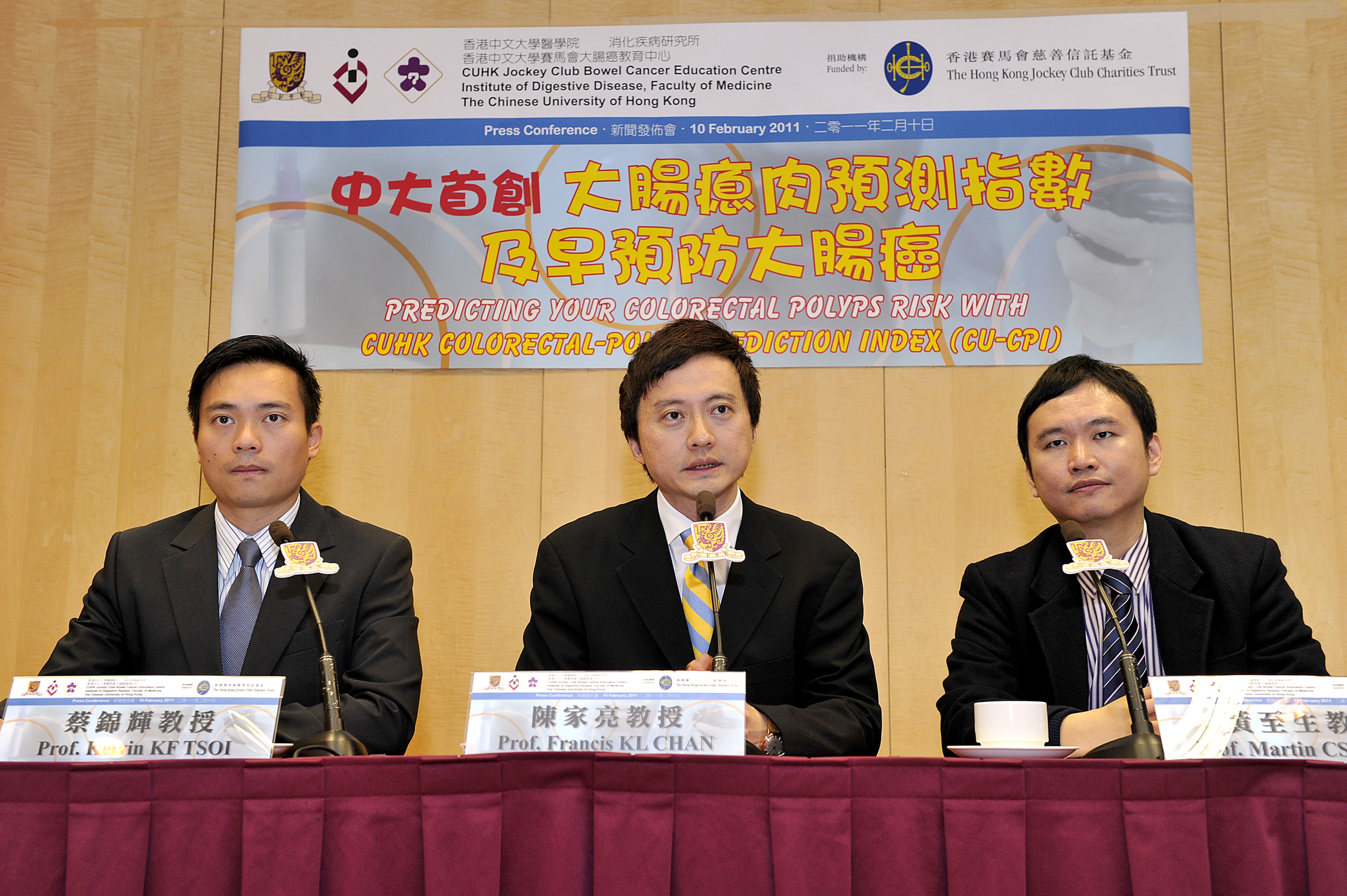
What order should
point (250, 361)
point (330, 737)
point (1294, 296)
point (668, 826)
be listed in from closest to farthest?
point (668, 826)
point (330, 737)
point (250, 361)
point (1294, 296)

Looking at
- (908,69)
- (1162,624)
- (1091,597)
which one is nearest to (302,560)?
(1091,597)

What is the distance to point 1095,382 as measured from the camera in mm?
2312

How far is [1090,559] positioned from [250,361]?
1.73 meters

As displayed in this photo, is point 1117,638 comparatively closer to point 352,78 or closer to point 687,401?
point 687,401

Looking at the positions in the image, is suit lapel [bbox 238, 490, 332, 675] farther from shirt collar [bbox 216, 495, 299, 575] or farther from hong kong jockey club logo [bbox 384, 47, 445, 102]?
hong kong jockey club logo [bbox 384, 47, 445, 102]

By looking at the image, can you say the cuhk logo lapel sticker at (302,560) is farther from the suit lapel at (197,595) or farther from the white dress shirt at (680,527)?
the white dress shirt at (680,527)

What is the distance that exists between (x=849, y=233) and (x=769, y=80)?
20.2 inches

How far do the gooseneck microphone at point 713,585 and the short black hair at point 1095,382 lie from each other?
0.84 m

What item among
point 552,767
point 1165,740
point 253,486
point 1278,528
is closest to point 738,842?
point 552,767

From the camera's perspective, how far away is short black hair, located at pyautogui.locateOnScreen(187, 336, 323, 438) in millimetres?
2363

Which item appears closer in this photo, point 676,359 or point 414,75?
point 676,359

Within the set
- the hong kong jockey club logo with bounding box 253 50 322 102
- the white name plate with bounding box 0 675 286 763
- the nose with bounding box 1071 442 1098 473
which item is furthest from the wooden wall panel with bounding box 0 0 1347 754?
the white name plate with bounding box 0 675 286 763

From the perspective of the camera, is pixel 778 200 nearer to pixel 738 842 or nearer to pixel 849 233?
pixel 849 233

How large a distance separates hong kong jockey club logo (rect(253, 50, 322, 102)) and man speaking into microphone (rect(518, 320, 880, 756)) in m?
1.60
